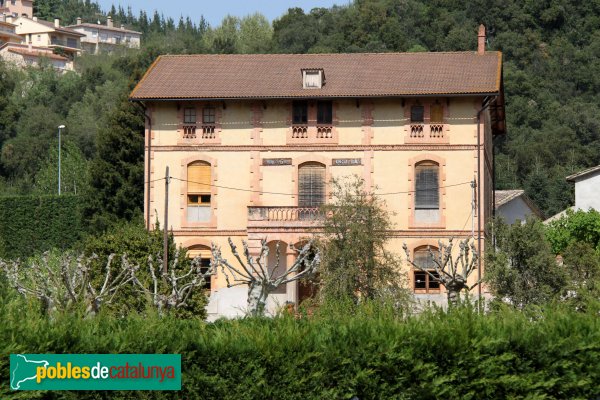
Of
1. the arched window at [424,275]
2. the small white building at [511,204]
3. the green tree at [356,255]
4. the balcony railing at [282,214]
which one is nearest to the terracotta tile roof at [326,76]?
the balcony railing at [282,214]

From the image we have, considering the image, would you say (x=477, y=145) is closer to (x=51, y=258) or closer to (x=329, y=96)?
(x=329, y=96)

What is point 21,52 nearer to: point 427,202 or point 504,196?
point 504,196

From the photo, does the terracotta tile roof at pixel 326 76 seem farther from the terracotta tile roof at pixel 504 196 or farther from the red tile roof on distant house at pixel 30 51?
the red tile roof on distant house at pixel 30 51

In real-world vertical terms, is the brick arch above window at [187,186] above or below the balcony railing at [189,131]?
below

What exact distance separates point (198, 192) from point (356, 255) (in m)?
9.22

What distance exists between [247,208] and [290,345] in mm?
25008

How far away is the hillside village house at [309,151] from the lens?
144 feet

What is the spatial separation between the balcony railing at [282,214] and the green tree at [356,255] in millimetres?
3432

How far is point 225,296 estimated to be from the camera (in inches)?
1743

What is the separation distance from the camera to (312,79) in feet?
149

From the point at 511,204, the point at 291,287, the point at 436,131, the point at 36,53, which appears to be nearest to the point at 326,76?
the point at 436,131

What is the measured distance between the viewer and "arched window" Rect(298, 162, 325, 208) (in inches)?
1759

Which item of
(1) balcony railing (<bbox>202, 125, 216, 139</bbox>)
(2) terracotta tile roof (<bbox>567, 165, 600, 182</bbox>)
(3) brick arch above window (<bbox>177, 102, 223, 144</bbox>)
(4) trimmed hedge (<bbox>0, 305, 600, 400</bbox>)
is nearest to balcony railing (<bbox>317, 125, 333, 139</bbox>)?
(3) brick arch above window (<bbox>177, 102, 223, 144</bbox>)

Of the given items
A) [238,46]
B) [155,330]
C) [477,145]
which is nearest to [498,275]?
[477,145]
